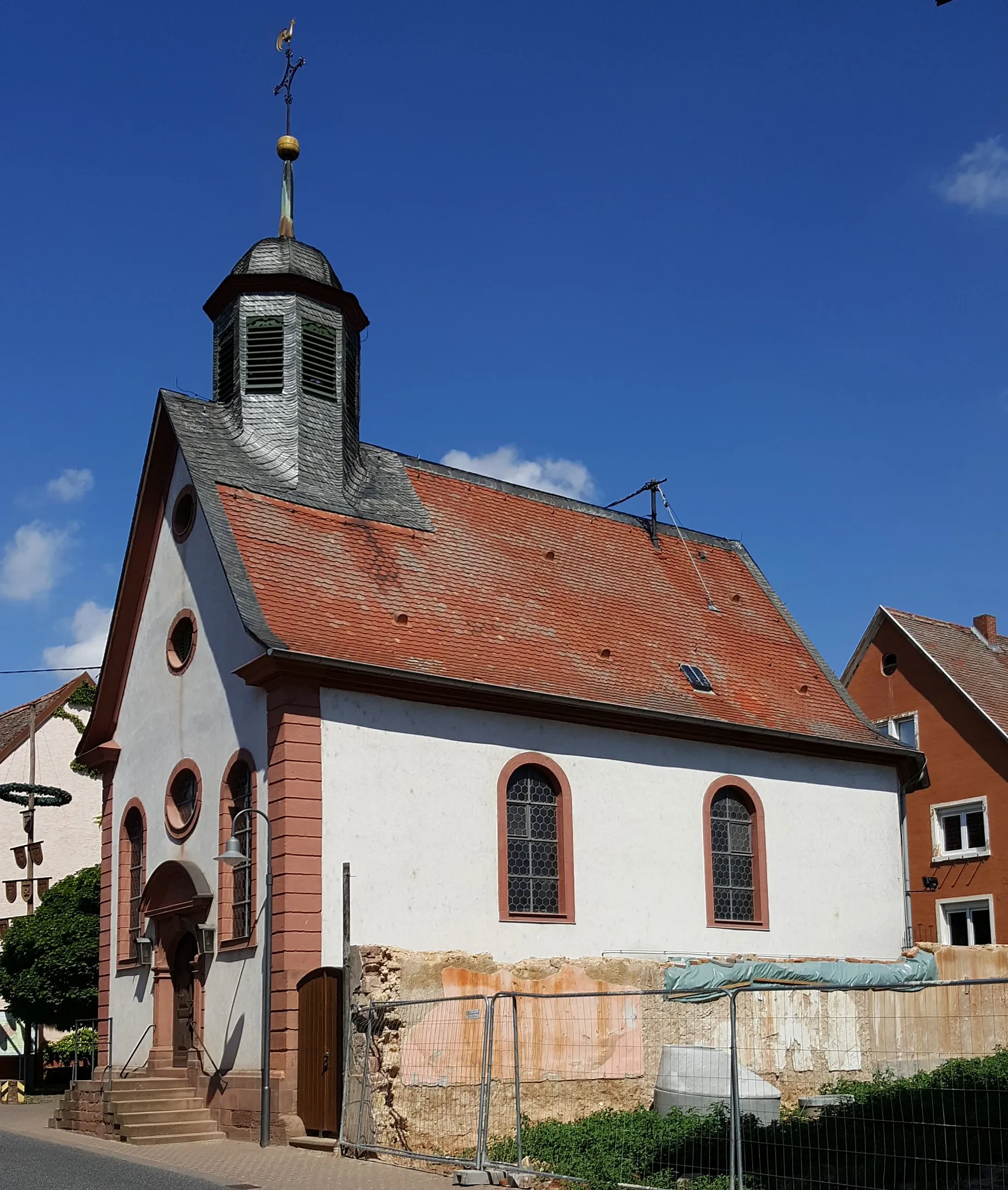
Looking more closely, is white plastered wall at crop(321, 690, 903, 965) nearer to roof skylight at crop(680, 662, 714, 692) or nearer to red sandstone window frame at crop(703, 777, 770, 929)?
red sandstone window frame at crop(703, 777, 770, 929)

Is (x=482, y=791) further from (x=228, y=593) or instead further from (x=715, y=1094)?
(x=715, y=1094)

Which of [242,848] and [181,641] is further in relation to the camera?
[181,641]

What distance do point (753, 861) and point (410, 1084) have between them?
9.92 meters

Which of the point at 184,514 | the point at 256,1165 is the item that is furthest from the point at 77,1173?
the point at 184,514

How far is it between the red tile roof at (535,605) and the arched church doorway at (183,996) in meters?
5.31

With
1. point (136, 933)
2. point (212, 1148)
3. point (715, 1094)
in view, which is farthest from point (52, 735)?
point (715, 1094)

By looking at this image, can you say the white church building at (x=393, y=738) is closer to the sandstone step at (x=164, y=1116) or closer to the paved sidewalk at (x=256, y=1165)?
the sandstone step at (x=164, y=1116)

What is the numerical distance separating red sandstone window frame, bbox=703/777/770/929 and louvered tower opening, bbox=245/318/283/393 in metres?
10.2

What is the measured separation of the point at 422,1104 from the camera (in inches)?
632

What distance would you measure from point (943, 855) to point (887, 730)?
11.8 feet

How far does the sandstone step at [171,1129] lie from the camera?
18547 millimetres

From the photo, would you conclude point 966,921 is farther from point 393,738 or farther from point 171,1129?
point 171,1129

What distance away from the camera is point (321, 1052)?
17500 mm

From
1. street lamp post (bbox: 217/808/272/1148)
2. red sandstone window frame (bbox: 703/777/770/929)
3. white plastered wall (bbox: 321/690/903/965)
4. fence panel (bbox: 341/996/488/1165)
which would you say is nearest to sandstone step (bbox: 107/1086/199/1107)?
street lamp post (bbox: 217/808/272/1148)
